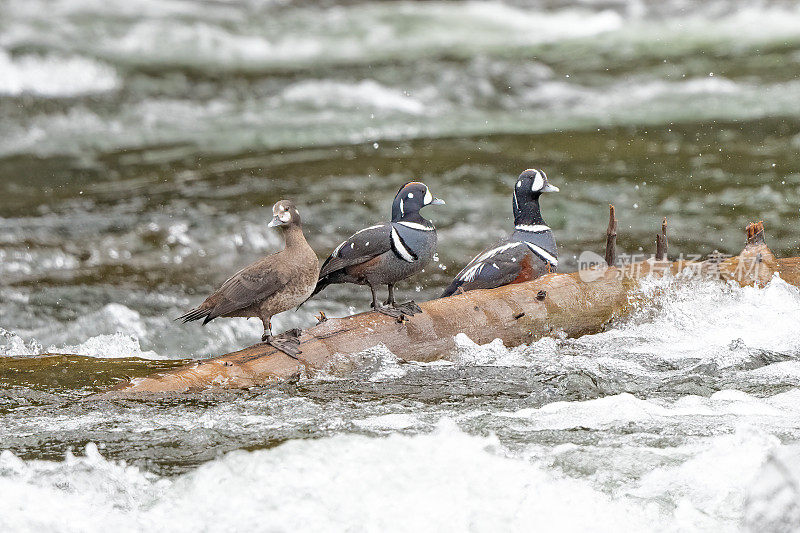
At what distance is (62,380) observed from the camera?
464 centimetres

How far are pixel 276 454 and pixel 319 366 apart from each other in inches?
25.2

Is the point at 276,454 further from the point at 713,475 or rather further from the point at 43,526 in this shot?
the point at 713,475

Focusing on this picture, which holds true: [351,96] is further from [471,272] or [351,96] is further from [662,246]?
[662,246]

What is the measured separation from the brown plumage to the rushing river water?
43 centimetres

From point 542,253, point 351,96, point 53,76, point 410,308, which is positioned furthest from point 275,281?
point 53,76

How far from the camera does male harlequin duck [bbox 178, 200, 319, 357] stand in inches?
187

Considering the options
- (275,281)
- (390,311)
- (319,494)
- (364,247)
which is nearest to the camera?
(319,494)

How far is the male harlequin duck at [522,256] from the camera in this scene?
5.66m

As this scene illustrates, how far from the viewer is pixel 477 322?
197 inches

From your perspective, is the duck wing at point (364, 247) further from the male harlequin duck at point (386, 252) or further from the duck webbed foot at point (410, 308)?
the duck webbed foot at point (410, 308)

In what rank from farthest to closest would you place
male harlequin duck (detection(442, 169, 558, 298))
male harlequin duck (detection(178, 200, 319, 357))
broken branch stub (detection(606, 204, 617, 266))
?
male harlequin duck (detection(442, 169, 558, 298)) → broken branch stub (detection(606, 204, 617, 266)) → male harlequin duck (detection(178, 200, 319, 357))

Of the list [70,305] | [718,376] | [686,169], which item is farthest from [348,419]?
[686,169]

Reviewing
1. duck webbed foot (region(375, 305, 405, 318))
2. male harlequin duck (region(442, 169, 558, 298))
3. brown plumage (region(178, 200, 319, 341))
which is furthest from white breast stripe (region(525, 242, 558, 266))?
brown plumage (region(178, 200, 319, 341))

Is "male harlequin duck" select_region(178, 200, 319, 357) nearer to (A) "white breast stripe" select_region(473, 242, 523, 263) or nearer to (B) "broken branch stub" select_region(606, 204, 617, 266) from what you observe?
(A) "white breast stripe" select_region(473, 242, 523, 263)
